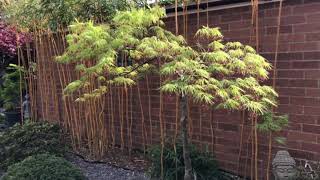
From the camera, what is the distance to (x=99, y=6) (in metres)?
5.11

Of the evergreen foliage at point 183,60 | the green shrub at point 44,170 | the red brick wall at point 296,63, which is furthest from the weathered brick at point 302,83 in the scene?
the green shrub at point 44,170

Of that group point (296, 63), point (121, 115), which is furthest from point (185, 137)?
point (121, 115)

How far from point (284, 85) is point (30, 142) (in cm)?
304

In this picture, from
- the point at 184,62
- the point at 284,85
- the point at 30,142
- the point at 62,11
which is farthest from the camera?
the point at 30,142

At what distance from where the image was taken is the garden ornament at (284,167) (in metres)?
3.77

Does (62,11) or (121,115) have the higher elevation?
(62,11)

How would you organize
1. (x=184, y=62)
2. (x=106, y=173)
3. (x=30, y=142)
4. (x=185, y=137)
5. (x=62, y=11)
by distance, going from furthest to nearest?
1. (x=30, y=142)
2. (x=62, y=11)
3. (x=106, y=173)
4. (x=185, y=137)
5. (x=184, y=62)

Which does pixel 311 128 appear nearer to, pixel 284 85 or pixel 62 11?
pixel 284 85

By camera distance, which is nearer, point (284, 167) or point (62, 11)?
point (284, 167)

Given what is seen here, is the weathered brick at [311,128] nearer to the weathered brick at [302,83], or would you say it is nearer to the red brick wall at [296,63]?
the red brick wall at [296,63]

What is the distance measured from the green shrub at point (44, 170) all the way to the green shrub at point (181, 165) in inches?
29.3

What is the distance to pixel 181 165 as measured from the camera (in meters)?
4.26

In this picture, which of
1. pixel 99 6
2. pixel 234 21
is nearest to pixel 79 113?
pixel 99 6

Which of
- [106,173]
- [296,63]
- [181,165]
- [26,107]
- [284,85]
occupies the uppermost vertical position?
[296,63]
